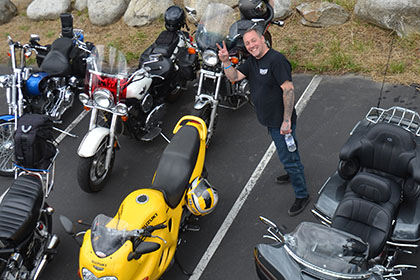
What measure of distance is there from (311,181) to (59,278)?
309 cm

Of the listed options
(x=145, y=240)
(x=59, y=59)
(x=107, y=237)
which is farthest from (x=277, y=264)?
(x=59, y=59)

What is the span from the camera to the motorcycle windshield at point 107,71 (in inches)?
223

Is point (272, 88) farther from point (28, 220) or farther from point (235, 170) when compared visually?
point (28, 220)

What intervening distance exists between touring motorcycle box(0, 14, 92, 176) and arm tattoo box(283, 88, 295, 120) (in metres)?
3.67

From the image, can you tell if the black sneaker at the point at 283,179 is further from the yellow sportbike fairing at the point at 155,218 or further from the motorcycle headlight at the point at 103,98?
the motorcycle headlight at the point at 103,98

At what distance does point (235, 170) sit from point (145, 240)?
219 centimetres

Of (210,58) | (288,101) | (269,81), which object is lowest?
(210,58)

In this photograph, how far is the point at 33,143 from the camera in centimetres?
498

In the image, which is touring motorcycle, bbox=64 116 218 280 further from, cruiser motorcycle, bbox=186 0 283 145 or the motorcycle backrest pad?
the motorcycle backrest pad

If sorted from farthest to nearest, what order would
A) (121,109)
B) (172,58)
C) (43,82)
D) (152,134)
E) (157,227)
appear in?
(172,58)
(43,82)
(152,134)
(121,109)
(157,227)

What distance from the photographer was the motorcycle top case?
16.3 ft

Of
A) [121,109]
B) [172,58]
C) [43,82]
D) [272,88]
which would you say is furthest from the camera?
[172,58]

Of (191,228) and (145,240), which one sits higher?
(145,240)

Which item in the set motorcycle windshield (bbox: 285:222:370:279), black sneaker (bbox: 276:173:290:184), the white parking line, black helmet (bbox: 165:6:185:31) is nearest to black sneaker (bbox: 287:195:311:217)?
black sneaker (bbox: 276:173:290:184)
